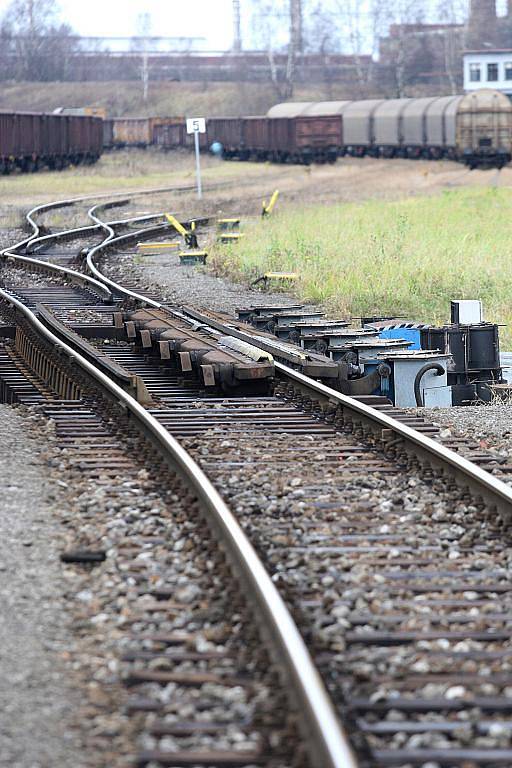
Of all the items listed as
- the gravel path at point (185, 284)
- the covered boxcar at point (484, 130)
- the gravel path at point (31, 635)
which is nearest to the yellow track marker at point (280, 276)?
the gravel path at point (185, 284)

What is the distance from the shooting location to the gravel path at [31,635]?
12.6 feet

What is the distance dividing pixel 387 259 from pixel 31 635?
15154 mm

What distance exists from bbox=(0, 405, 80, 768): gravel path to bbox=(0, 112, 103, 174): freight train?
44049 millimetres

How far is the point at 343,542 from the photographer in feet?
19.1

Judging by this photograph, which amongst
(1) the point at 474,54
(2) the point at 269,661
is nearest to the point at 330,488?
(2) the point at 269,661

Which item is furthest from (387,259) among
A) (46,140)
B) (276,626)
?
(46,140)

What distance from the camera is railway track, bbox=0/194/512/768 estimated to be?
391cm

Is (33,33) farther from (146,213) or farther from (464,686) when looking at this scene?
(464,686)

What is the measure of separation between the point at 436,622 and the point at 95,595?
1.41 m

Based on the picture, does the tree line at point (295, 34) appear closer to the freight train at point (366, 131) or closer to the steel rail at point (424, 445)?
the freight train at point (366, 131)

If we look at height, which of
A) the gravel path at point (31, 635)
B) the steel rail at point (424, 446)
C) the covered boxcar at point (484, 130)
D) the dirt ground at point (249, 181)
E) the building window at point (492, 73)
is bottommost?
the gravel path at point (31, 635)

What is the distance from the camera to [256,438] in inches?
325

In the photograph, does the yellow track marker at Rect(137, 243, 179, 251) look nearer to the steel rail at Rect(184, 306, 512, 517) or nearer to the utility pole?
the steel rail at Rect(184, 306, 512, 517)

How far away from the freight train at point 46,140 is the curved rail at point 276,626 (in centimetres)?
4401
